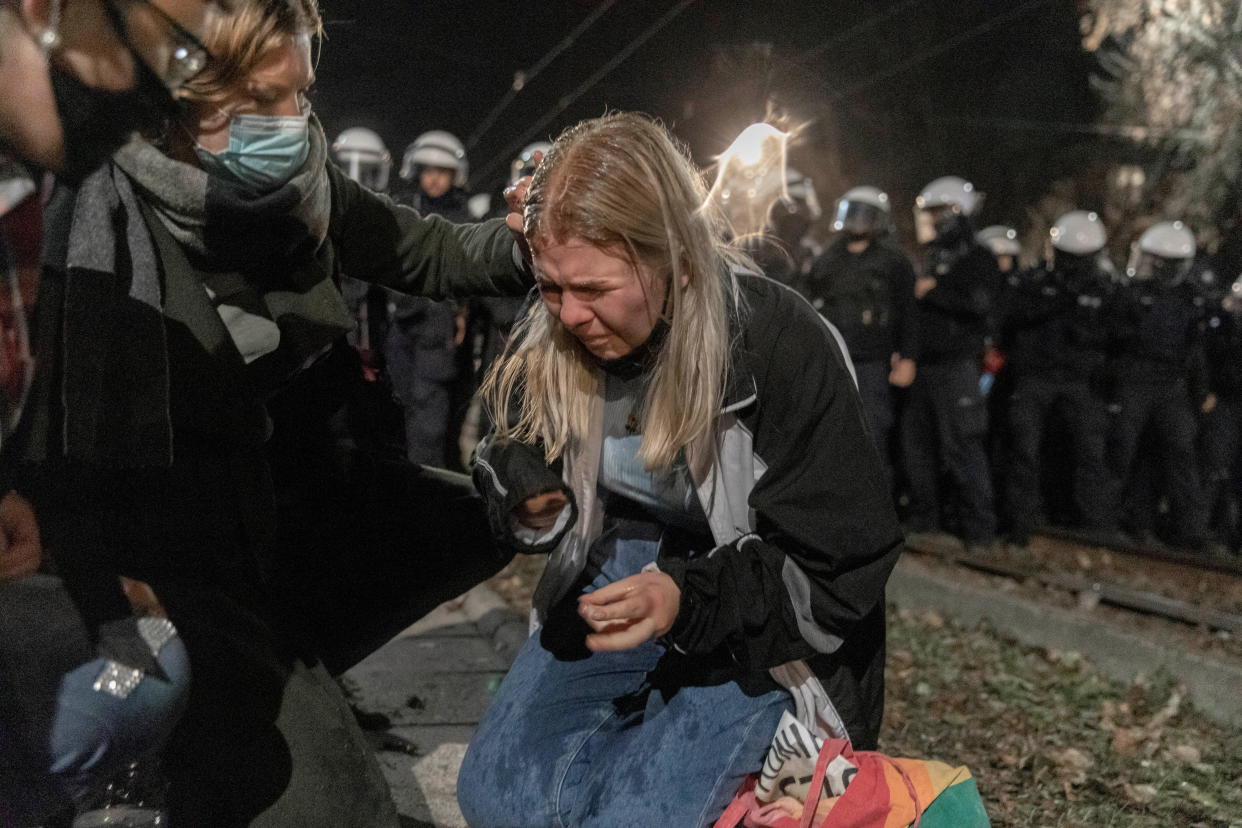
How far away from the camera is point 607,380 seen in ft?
8.87

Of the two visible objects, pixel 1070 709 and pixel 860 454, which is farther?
pixel 1070 709

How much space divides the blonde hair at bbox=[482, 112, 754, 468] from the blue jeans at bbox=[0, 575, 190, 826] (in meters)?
1.07

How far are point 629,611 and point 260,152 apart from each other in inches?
45.8

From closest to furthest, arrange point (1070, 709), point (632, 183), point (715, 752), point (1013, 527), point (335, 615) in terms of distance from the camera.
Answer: point (632, 183) < point (715, 752) < point (335, 615) < point (1070, 709) < point (1013, 527)

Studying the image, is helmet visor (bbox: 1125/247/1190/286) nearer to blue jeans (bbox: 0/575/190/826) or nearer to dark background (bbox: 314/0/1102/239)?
dark background (bbox: 314/0/1102/239)

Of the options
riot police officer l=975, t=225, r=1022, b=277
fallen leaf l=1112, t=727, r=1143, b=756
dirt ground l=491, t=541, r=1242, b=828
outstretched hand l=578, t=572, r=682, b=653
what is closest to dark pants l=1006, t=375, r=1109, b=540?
riot police officer l=975, t=225, r=1022, b=277

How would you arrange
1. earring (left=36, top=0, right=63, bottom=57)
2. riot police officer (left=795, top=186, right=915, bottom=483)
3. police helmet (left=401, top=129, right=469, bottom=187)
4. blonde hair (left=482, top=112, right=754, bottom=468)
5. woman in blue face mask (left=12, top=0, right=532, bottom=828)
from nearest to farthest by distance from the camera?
earring (left=36, top=0, right=63, bottom=57)
woman in blue face mask (left=12, top=0, right=532, bottom=828)
blonde hair (left=482, top=112, right=754, bottom=468)
police helmet (left=401, top=129, right=469, bottom=187)
riot police officer (left=795, top=186, right=915, bottom=483)

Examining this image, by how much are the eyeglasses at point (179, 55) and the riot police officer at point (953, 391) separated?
6.99 meters

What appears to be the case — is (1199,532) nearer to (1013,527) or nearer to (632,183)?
(1013,527)

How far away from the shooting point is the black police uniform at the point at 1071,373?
30.9 feet

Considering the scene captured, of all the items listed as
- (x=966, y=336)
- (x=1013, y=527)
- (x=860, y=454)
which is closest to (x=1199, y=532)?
(x=1013, y=527)

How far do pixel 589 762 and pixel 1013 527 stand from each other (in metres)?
6.79

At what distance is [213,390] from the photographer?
226cm

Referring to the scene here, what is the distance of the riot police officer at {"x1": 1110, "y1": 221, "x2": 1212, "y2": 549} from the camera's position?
9281 mm
